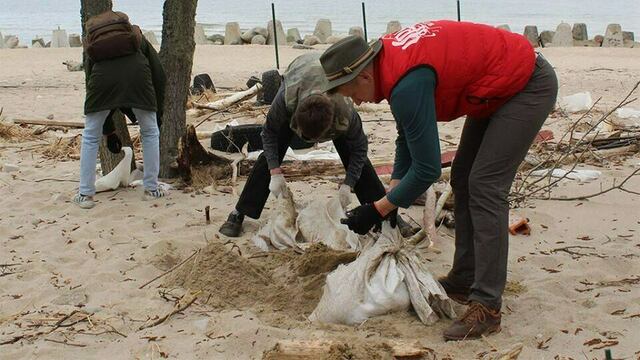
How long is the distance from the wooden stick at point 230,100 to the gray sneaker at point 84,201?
3.98m

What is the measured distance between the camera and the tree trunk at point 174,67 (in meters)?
6.40

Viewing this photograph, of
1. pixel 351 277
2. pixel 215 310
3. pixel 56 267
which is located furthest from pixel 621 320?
pixel 56 267

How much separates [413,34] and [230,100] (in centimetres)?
682

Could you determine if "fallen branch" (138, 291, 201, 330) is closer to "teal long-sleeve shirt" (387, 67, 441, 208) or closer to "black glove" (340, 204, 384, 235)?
"black glove" (340, 204, 384, 235)

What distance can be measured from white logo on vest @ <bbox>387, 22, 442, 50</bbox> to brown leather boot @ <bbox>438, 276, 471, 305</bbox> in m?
1.40

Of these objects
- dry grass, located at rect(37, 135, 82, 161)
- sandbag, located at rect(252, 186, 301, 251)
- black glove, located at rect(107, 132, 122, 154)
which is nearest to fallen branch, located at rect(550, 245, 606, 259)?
sandbag, located at rect(252, 186, 301, 251)

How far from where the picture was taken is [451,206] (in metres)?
5.59

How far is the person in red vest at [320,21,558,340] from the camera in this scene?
3.17 metres

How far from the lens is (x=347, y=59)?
3178 mm

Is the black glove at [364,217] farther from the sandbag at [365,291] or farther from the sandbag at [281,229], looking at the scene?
the sandbag at [281,229]

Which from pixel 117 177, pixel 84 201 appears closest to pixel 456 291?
pixel 84 201

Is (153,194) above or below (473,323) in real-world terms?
above

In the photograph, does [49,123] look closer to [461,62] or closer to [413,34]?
[413,34]

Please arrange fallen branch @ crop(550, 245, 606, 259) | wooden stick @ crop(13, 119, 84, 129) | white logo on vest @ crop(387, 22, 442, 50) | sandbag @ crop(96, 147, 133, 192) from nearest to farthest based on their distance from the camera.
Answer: white logo on vest @ crop(387, 22, 442, 50)
fallen branch @ crop(550, 245, 606, 259)
sandbag @ crop(96, 147, 133, 192)
wooden stick @ crop(13, 119, 84, 129)
